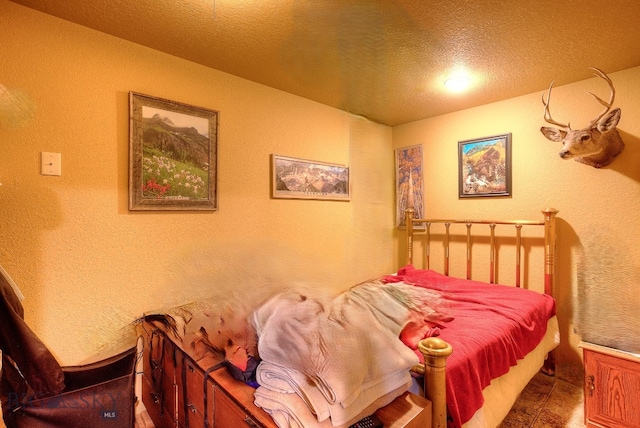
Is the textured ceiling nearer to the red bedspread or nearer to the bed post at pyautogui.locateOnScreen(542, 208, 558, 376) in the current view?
the red bedspread

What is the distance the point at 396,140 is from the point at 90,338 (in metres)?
0.80

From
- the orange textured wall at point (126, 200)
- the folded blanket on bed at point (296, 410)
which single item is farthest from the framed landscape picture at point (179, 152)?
the folded blanket on bed at point (296, 410)

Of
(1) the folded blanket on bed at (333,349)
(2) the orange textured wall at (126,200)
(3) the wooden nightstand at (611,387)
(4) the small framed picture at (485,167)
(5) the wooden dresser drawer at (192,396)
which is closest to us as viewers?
(1) the folded blanket on bed at (333,349)

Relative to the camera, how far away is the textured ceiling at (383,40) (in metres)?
0.41

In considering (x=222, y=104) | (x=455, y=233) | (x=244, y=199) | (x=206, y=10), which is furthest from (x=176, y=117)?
(x=455, y=233)

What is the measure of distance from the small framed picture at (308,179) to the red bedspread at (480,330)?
191 millimetres

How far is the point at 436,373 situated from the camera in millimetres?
558

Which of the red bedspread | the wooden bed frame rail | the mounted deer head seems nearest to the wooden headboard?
the wooden bed frame rail

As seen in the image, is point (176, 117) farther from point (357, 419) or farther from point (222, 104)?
point (357, 419)

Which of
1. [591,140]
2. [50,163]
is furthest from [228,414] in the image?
[591,140]

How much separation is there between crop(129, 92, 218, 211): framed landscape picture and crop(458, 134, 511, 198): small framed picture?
1.60 metres

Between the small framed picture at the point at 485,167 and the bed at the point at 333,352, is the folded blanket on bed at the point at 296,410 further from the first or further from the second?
the small framed picture at the point at 485,167

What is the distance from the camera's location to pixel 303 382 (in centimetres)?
40

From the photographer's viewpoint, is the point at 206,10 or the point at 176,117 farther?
the point at 206,10
